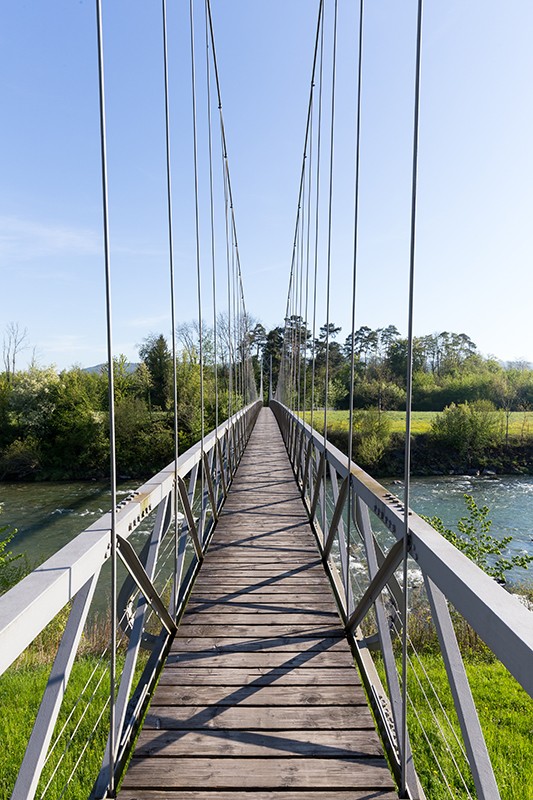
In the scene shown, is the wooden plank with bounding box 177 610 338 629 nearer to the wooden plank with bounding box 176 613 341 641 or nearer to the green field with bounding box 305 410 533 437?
the wooden plank with bounding box 176 613 341 641

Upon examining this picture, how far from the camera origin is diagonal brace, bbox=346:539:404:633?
1361mm

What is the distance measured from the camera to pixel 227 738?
4.60 feet

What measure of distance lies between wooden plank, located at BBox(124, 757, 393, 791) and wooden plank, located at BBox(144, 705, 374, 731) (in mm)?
136

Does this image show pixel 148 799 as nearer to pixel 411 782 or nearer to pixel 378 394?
pixel 411 782

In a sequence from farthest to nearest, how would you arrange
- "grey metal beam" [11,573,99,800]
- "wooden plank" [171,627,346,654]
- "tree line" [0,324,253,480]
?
"tree line" [0,324,253,480] < "wooden plank" [171,627,346,654] < "grey metal beam" [11,573,99,800]

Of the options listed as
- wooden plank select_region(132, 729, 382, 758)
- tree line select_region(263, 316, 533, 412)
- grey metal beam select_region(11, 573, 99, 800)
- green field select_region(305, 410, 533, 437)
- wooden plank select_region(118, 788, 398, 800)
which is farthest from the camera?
tree line select_region(263, 316, 533, 412)

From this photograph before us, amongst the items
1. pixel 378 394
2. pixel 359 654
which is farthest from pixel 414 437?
pixel 359 654

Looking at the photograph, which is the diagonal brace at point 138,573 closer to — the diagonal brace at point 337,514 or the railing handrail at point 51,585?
the railing handrail at point 51,585

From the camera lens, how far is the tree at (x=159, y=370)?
89.7 feet

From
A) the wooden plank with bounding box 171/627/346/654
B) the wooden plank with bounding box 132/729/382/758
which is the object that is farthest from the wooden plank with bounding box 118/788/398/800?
the wooden plank with bounding box 171/627/346/654

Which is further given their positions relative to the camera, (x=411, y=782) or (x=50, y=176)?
(x=50, y=176)

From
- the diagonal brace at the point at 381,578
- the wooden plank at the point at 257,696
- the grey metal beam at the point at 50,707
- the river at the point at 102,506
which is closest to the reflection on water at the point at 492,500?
the river at the point at 102,506

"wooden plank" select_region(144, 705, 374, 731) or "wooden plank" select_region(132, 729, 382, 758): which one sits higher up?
"wooden plank" select_region(132, 729, 382, 758)

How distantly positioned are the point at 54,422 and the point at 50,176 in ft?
75.1
